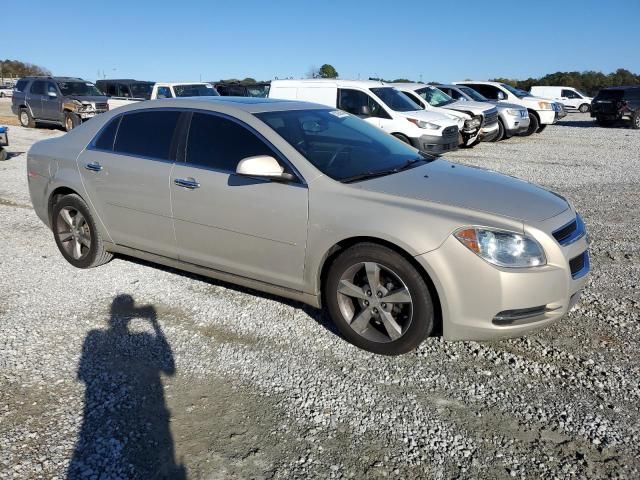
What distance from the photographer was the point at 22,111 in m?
21.1

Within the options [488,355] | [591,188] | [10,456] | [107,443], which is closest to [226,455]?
→ [107,443]

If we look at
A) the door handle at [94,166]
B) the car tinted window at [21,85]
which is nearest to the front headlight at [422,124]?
the door handle at [94,166]

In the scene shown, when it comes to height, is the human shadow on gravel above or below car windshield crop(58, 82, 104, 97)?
below

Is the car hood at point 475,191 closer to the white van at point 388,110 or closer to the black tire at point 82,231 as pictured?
the black tire at point 82,231

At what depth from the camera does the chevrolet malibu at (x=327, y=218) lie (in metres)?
3.30

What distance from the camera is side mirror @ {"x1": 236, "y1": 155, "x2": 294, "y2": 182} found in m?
3.76

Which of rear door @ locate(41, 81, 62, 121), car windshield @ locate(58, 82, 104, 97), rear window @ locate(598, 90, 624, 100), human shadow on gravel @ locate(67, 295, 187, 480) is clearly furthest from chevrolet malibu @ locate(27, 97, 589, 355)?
rear window @ locate(598, 90, 624, 100)

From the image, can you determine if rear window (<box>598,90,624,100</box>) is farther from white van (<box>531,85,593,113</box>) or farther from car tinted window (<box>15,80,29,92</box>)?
car tinted window (<box>15,80,29,92</box>)

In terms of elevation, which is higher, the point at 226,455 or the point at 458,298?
the point at 458,298

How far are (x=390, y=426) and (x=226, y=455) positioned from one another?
876mm

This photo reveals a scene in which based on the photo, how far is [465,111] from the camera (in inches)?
595

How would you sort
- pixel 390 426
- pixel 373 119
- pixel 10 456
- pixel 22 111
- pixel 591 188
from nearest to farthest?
pixel 10 456, pixel 390 426, pixel 591 188, pixel 373 119, pixel 22 111

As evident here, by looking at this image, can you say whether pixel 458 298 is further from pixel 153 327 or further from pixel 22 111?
pixel 22 111

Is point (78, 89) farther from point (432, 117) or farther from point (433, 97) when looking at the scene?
point (432, 117)
